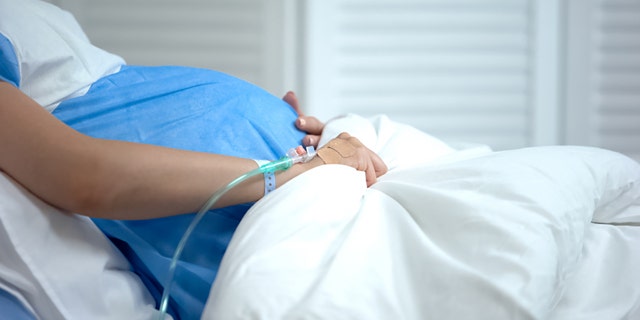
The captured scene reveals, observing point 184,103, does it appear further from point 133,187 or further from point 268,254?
point 268,254

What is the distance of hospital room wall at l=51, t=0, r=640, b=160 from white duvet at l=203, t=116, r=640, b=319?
1.29 meters

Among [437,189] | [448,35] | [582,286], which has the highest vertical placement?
[448,35]

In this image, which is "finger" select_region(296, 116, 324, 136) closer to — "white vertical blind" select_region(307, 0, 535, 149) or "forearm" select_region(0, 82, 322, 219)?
"forearm" select_region(0, 82, 322, 219)

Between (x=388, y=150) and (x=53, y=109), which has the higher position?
(x=53, y=109)

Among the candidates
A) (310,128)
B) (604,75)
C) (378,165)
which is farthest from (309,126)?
(604,75)

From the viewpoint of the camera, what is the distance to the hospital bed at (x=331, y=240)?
534mm

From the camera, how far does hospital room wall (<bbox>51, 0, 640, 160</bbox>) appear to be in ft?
6.48

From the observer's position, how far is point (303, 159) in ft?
2.70

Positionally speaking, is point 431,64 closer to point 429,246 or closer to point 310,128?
point 310,128

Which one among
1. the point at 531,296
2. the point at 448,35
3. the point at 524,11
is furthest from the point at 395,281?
the point at 524,11

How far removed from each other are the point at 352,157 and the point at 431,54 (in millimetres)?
1312

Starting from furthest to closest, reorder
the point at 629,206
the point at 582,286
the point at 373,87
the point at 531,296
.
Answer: the point at 373,87
the point at 629,206
the point at 582,286
the point at 531,296

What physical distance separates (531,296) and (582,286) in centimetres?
16

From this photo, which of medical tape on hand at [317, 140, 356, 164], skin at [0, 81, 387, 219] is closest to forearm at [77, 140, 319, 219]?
skin at [0, 81, 387, 219]
